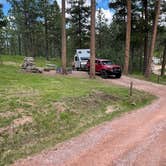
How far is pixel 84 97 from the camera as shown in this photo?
14.4 metres

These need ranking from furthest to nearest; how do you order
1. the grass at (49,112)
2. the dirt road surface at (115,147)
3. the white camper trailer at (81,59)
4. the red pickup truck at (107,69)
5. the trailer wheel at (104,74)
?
the white camper trailer at (81,59)
the trailer wheel at (104,74)
the red pickup truck at (107,69)
the grass at (49,112)
the dirt road surface at (115,147)

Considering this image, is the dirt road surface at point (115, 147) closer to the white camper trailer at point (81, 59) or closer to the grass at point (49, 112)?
the grass at point (49, 112)

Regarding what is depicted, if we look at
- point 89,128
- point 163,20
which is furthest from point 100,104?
point 163,20

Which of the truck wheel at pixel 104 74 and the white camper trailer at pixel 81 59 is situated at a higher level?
the white camper trailer at pixel 81 59

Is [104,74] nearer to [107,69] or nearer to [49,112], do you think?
[107,69]

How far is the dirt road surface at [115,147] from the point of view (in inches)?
295

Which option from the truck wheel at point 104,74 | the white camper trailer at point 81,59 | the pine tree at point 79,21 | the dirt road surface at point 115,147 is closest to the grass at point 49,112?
the dirt road surface at point 115,147

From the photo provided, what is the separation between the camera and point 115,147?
8586 millimetres

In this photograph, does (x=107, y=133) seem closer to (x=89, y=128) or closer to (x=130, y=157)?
(x=89, y=128)

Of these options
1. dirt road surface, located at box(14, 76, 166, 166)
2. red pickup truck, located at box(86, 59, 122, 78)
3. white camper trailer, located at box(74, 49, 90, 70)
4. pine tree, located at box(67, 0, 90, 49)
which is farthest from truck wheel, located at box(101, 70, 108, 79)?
pine tree, located at box(67, 0, 90, 49)

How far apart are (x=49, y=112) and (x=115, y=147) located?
12.1ft

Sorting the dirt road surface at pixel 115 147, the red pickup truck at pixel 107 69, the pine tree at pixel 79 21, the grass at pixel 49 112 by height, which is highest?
the pine tree at pixel 79 21

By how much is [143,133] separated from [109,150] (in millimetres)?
Result: 2384

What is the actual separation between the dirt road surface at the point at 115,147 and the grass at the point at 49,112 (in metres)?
0.50
